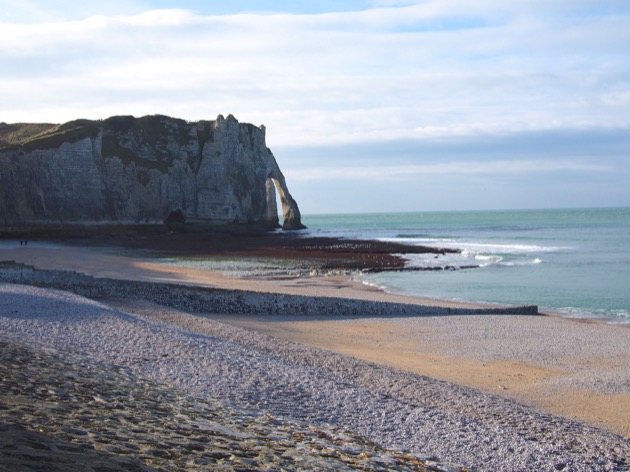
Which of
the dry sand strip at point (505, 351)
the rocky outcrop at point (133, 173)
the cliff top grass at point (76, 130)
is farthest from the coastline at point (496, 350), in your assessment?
the cliff top grass at point (76, 130)

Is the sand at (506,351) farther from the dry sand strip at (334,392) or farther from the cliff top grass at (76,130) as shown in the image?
the cliff top grass at (76,130)

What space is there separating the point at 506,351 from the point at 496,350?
224mm

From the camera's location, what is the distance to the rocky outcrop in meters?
58.6

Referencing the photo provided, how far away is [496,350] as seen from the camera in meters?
15.3

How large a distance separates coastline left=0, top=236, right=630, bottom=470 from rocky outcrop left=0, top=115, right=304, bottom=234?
42039 millimetres

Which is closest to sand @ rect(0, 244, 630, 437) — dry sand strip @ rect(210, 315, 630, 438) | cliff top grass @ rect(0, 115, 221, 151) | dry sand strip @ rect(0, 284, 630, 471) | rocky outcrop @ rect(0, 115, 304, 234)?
dry sand strip @ rect(210, 315, 630, 438)

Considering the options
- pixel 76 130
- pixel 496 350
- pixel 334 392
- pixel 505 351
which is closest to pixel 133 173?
pixel 76 130

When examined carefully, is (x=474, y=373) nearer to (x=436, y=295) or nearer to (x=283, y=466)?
(x=283, y=466)

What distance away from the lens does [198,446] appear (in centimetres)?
577

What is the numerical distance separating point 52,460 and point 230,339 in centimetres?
907

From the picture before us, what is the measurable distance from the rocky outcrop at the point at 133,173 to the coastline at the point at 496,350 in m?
42.0

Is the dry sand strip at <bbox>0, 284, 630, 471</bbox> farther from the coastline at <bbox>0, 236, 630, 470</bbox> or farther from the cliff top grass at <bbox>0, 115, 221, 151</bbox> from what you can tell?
the cliff top grass at <bbox>0, 115, 221, 151</bbox>

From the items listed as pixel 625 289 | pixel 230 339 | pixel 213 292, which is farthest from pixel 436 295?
→ pixel 230 339

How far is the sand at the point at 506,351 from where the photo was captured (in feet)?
36.1
